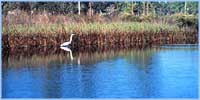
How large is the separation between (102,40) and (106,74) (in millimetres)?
1311

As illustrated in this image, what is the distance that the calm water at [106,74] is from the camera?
23.0 feet

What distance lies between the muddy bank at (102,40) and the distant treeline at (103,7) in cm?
40

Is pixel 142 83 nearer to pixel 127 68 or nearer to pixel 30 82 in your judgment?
pixel 127 68

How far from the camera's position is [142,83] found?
23.9ft

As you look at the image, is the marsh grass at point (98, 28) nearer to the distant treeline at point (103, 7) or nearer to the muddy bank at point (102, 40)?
the muddy bank at point (102, 40)

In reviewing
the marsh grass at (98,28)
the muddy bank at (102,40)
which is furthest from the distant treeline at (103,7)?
the muddy bank at (102,40)

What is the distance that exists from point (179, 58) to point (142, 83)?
1055mm

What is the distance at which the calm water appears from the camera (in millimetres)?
7016

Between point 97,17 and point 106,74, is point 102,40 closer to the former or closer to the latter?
point 97,17

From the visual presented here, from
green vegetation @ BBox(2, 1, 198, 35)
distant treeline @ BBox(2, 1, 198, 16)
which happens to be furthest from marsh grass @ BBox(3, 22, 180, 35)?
distant treeline @ BBox(2, 1, 198, 16)

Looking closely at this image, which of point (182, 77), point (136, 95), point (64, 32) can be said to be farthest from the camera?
point (64, 32)

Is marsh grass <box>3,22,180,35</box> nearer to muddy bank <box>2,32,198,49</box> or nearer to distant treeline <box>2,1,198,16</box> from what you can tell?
muddy bank <box>2,32,198,49</box>

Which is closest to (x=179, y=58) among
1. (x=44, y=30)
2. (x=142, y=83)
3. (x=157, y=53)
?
(x=157, y=53)

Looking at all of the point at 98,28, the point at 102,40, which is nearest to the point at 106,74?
the point at 98,28
